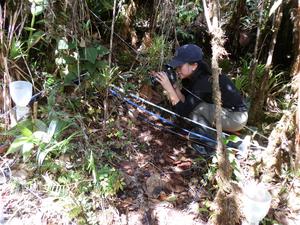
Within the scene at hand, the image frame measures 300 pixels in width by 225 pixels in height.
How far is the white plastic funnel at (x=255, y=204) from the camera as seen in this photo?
2133 mm

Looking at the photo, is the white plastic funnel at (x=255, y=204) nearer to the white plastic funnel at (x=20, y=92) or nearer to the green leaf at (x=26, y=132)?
the green leaf at (x=26, y=132)

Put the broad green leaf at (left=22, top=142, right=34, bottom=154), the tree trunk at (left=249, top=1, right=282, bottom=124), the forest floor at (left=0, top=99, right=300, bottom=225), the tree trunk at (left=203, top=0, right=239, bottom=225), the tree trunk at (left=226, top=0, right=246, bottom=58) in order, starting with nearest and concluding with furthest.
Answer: the tree trunk at (left=203, top=0, right=239, bottom=225), the forest floor at (left=0, top=99, right=300, bottom=225), the broad green leaf at (left=22, top=142, right=34, bottom=154), the tree trunk at (left=249, top=1, right=282, bottom=124), the tree trunk at (left=226, top=0, right=246, bottom=58)

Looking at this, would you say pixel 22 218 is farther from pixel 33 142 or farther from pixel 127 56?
pixel 127 56

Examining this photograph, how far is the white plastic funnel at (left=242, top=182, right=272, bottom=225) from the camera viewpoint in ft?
7.00

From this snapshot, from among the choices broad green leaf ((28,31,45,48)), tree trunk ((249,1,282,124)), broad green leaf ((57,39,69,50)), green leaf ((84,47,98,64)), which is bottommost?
tree trunk ((249,1,282,124))

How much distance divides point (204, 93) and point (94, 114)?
3.16 feet

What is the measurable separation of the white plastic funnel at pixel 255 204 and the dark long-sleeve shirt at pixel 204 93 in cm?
98

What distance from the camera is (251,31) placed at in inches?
182

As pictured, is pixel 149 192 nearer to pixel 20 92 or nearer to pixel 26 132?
pixel 26 132

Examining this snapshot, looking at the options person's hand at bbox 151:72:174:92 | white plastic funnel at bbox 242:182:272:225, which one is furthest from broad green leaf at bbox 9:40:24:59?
white plastic funnel at bbox 242:182:272:225

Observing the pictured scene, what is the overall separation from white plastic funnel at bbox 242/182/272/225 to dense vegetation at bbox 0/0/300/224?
9 centimetres

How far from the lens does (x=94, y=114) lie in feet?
10.5

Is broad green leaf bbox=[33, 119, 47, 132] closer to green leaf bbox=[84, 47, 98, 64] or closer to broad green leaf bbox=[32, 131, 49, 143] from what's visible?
broad green leaf bbox=[32, 131, 49, 143]

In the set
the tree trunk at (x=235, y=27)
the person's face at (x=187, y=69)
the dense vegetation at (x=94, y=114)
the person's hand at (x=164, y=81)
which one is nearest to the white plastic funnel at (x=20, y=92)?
the dense vegetation at (x=94, y=114)
